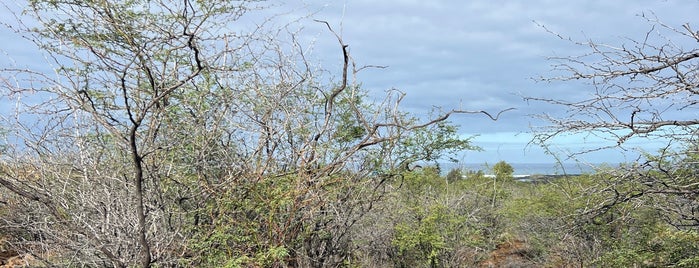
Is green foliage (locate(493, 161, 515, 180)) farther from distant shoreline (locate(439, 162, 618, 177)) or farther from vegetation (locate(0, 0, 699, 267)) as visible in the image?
vegetation (locate(0, 0, 699, 267))

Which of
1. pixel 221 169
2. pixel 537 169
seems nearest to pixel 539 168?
pixel 537 169

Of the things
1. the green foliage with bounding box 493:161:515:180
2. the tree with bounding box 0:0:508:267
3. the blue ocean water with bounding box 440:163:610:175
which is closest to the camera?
the tree with bounding box 0:0:508:267

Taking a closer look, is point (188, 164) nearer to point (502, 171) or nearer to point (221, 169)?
point (221, 169)

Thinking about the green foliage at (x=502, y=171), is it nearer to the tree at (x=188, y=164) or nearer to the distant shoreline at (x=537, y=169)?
the distant shoreline at (x=537, y=169)

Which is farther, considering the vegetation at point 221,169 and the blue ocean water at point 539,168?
the blue ocean water at point 539,168

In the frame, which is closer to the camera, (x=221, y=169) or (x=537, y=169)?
(x=221, y=169)

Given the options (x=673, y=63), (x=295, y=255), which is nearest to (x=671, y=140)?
(x=673, y=63)

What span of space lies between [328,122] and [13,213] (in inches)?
194

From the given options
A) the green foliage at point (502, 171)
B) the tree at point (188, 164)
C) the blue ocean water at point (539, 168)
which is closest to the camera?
the tree at point (188, 164)

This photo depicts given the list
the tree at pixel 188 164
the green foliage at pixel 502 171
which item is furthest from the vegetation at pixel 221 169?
the green foliage at pixel 502 171

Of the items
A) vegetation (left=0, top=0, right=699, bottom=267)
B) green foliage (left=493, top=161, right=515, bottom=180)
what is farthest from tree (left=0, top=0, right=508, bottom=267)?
green foliage (left=493, top=161, right=515, bottom=180)

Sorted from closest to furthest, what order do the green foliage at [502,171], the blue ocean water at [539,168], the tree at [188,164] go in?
the tree at [188,164] < the blue ocean water at [539,168] < the green foliage at [502,171]

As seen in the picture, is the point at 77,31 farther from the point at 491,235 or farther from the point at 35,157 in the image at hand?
the point at 491,235

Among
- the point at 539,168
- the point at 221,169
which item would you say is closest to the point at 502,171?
the point at 539,168
